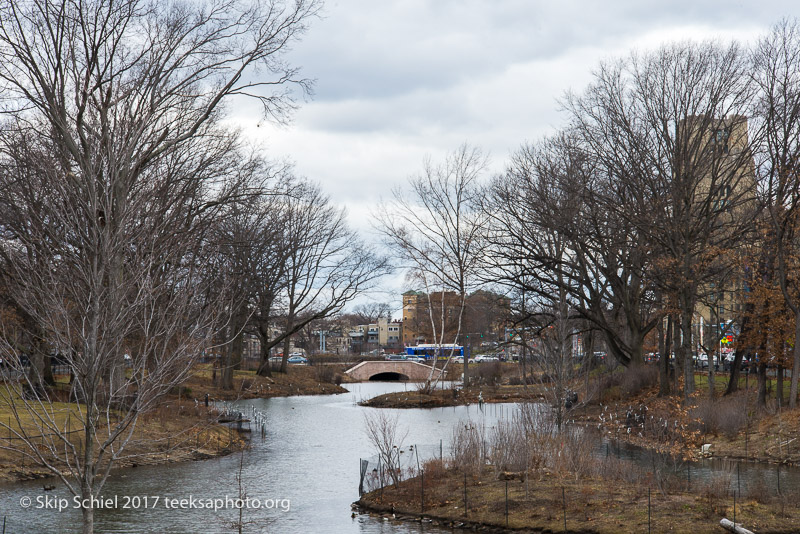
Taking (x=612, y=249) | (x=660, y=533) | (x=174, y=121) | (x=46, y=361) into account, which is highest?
(x=174, y=121)

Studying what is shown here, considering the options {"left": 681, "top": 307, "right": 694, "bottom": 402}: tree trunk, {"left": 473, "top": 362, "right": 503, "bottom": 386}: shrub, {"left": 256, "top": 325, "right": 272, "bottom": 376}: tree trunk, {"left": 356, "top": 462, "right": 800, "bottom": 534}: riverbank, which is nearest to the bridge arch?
{"left": 473, "top": 362, "right": 503, "bottom": 386}: shrub

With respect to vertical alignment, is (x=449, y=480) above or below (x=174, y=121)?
below

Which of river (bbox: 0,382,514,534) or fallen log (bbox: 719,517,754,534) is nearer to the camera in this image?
fallen log (bbox: 719,517,754,534)

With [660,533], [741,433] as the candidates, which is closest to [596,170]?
[741,433]

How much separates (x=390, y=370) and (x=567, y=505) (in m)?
73.3

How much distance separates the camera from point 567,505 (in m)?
19.0

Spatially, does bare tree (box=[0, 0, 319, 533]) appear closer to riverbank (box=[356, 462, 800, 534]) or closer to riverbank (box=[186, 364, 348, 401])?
riverbank (box=[356, 462, 800, 534])

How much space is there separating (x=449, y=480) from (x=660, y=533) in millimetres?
7266

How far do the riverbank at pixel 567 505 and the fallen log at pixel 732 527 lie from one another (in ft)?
0.64

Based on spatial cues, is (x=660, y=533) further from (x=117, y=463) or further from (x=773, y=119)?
(x=773, y=119)

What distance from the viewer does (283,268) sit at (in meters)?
61.5

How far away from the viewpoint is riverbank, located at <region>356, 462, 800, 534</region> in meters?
17.3

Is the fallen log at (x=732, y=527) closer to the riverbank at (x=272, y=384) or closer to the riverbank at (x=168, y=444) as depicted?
the riverbank at (x=168, y=444)

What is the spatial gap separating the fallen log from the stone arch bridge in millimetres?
72595
